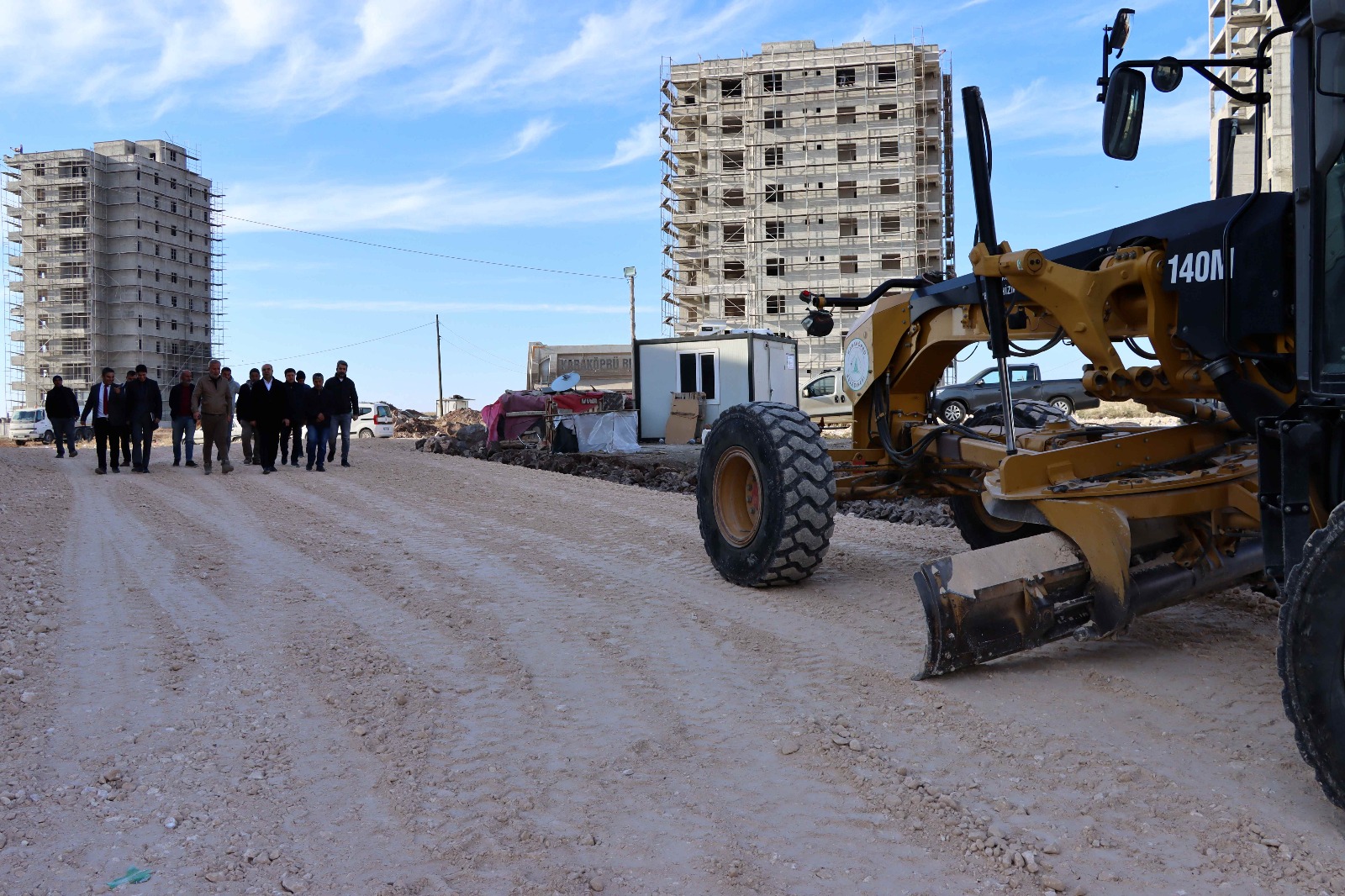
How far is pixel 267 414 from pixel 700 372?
11.3 metres

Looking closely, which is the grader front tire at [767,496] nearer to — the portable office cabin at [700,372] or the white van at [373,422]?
the portable office cabin at [700,372]

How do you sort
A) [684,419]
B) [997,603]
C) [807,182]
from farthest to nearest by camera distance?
[807,182]
[684,419]
[997,603]

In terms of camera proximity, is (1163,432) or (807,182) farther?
(807,182)

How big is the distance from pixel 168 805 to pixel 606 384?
31264 millimetres

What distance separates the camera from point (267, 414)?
1656 centimetres

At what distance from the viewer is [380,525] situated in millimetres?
9938

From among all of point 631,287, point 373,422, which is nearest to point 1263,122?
point 373,422

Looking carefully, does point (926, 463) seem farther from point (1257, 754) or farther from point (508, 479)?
point (508, 479)

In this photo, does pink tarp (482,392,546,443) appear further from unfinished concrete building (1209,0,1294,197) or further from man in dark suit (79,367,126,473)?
unfinished concrete building (1209,0,1294,197)

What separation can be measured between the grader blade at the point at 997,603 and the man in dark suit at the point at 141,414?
15.0 meters

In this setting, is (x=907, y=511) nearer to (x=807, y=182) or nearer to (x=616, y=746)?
(x=616, y=746)

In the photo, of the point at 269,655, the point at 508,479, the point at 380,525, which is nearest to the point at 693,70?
the point at 508,479

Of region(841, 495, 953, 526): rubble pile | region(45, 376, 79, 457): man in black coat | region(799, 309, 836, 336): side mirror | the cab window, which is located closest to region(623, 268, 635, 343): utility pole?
the cab window

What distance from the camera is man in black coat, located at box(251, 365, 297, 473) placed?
16516 millimetres
